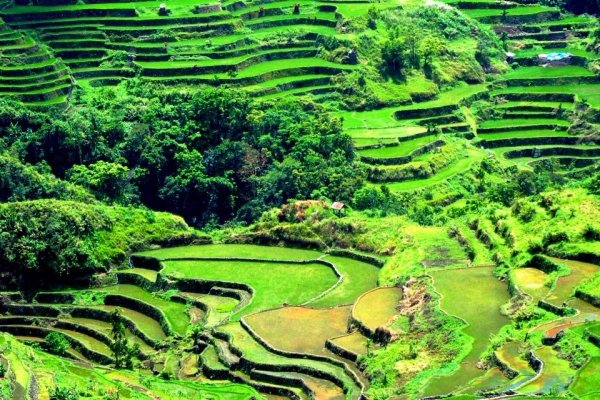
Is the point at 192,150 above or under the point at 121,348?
above

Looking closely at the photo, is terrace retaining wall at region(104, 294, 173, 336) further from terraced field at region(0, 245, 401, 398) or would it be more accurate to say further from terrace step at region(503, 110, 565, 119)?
terrace step at region(503, 110, 565, 119)

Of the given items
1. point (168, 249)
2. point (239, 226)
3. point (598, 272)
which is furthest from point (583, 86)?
point (598, 272)

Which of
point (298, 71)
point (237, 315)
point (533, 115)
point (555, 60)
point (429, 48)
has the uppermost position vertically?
point (429, 48)

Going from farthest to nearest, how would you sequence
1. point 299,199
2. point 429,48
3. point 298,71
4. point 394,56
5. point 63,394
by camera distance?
point 429,48 → point 394,56 → point 298,71 → point 299,199 → point 63,394

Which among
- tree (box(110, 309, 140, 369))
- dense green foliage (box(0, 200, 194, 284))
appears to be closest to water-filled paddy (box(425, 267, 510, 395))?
tree (box(110, 309, 140, 369))

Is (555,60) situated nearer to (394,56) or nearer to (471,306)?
(394,56)

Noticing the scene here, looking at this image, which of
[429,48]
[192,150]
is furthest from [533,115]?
[192,150]

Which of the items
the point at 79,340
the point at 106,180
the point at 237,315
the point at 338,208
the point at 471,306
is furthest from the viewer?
the point at 106,180
